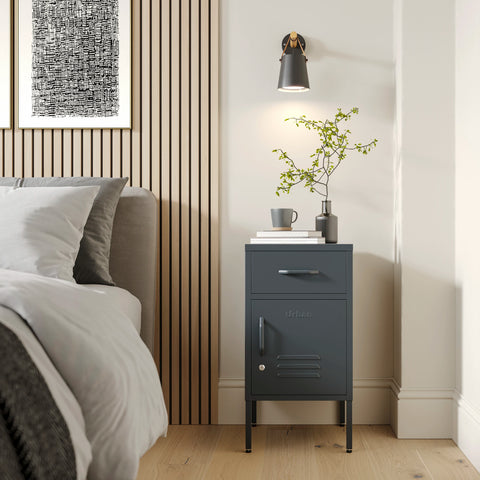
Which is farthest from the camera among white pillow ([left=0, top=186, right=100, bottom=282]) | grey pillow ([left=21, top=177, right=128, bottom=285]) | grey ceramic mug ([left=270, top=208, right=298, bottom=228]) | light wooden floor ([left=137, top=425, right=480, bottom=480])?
grey ceramic mug ([left=270, top=208, right=298, bottom=228])

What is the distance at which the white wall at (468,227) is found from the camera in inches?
81.6

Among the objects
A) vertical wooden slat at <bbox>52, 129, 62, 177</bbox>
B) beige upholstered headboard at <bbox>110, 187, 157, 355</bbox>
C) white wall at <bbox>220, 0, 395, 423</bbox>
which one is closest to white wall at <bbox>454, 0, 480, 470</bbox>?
white wall at <bbox>220, 0, 395, 423</bbox>

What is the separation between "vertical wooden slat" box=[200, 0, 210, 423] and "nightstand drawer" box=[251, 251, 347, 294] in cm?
44

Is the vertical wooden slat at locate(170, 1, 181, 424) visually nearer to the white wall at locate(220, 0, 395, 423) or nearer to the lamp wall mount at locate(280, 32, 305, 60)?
the white wall at locate(220, 0, 395, 423)

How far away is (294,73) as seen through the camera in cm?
239

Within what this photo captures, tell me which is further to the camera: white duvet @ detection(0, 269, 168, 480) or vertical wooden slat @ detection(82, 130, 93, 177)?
vertical wooden slat @ detection(82, 130, 93, 177)

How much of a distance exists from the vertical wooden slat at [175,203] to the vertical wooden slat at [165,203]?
2 centimetres

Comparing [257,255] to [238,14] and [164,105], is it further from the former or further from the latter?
[238,14]

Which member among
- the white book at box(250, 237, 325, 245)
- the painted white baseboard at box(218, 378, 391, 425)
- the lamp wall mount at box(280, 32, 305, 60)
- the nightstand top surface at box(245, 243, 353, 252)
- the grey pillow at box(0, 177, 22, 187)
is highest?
the lamp wall mount at box(280, 32, 305, 60)

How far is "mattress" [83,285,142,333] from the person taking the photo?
2.02 meters

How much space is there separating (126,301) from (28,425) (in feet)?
3.69

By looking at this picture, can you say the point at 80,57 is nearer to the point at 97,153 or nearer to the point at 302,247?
the point at 97,153

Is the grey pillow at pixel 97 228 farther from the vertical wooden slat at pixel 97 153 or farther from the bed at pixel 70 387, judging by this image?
the bed at pixel 70 387

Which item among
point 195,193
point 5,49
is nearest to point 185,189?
point 195,193
